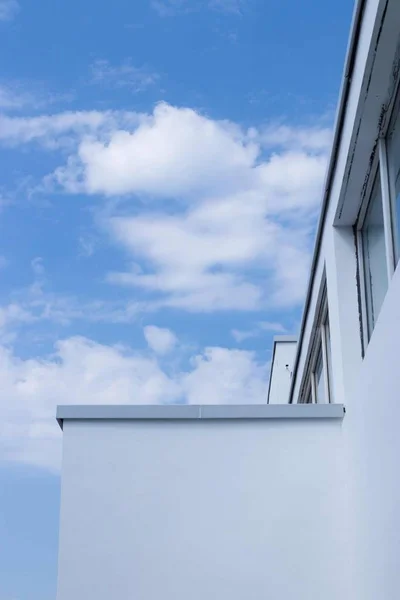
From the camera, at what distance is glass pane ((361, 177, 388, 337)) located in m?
4.79

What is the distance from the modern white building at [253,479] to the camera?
16.0 feet

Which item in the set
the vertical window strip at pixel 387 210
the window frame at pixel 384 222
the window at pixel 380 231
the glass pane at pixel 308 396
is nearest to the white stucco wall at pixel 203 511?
the window frame at pixel 384 222

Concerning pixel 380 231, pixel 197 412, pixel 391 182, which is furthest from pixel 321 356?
pixel 391 182

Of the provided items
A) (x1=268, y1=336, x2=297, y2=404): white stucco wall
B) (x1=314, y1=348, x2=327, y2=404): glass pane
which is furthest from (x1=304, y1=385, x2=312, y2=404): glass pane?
(x1=268, y1=336, x2=297, y2=404): white stucco wall

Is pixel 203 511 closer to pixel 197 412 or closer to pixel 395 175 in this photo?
pixel 197 412

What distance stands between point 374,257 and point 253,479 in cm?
136

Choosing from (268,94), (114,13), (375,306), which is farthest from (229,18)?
(375,306)

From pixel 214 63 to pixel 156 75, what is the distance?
2922 millimetres

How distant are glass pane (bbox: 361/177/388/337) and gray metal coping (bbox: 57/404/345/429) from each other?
1.76 ft

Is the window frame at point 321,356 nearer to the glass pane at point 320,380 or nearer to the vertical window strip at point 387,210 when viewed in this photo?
the glass pane at point 320,380

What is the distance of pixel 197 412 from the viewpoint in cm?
530

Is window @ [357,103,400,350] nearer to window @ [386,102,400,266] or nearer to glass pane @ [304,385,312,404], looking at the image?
window @ [386,102,400,266]

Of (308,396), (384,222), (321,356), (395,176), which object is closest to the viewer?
(395,176)

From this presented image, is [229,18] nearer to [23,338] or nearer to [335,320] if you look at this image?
[23,338]
